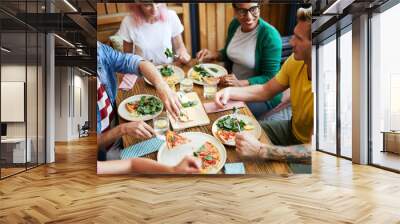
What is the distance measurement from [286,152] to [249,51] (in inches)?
66.9

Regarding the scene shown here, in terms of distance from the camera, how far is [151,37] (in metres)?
6.18

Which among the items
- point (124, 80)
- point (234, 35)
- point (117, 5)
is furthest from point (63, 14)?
point (234, 35)

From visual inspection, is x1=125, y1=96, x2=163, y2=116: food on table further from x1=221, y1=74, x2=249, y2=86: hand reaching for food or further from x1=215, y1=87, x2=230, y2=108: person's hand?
x1=221, y1=74, x2=249, y2=86: hand reaching for food

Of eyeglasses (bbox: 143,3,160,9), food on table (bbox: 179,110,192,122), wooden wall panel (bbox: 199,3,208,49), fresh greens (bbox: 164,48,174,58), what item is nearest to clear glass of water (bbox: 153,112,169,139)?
food on table (bbox: 179,110,192,122)

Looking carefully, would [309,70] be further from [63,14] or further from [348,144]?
[63,14]

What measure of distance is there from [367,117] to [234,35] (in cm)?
337

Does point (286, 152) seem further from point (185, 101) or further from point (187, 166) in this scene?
point (185, 101)

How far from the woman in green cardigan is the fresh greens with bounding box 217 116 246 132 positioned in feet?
1.78

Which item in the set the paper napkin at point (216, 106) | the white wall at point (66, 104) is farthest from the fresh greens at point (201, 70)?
the white wall at point (66, 104)

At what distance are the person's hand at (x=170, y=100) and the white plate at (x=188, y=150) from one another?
0.37 meters

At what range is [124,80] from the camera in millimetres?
6137

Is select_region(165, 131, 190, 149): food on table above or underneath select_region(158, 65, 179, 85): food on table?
underneath

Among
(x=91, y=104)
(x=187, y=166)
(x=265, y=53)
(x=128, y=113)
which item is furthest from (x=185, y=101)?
(x=91, y=104)

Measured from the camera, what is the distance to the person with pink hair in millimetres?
6172
